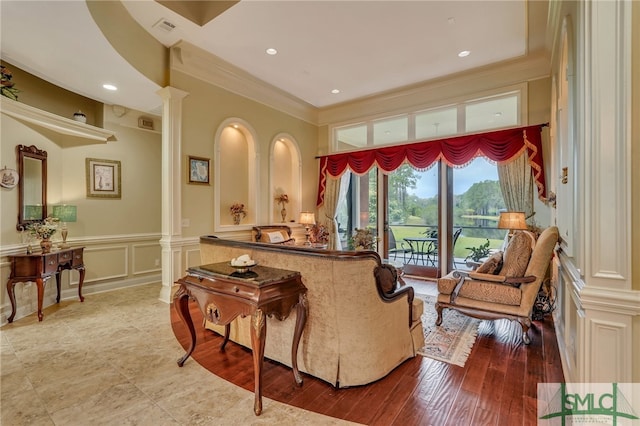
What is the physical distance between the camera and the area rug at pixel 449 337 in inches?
105

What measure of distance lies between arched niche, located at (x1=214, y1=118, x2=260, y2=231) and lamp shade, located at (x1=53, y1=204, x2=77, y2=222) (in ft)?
6.57

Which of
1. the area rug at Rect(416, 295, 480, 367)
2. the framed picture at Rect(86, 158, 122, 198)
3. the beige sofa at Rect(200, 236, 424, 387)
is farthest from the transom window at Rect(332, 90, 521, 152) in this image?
the framed picture at Rect(86, 158, 122, 198)

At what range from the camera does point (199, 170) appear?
4492 millimetres

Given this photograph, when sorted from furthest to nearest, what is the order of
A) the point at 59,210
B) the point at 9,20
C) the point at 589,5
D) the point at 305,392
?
the point at 59,210, the point at 9,20, the point at 305,392, the point at 589,5

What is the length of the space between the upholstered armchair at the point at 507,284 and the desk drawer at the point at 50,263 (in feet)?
15.9

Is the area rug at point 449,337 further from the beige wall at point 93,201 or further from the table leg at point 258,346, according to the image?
the beige wall at point 93,201

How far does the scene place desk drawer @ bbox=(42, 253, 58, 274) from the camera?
11.6 feet

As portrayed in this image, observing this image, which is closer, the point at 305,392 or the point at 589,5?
the point at 589,5

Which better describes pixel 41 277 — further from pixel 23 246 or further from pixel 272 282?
pixel 272 282

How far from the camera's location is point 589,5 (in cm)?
156

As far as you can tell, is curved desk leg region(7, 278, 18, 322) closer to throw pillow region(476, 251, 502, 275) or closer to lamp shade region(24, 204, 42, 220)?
lamp shade region(24, 204, 42, 220)

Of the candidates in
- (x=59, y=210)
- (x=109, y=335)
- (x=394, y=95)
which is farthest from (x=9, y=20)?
(x=394, y=95)

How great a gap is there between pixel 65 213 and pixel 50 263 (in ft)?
2.87

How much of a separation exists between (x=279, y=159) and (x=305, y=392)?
16.2ft
